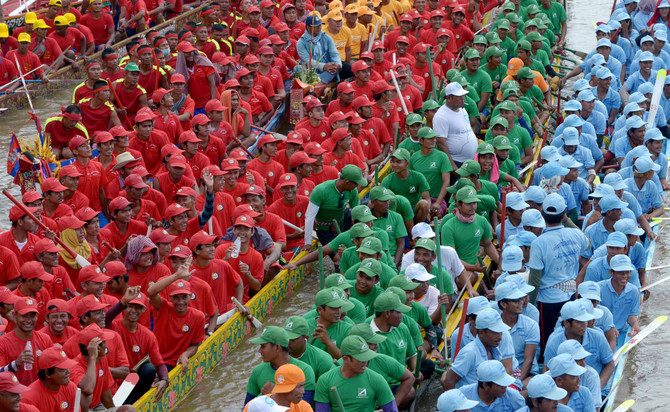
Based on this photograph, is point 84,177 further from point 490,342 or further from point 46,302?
point 490,342

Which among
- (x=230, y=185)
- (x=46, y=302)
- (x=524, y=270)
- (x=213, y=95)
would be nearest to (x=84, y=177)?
(x=230, y=185)

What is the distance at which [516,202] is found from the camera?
37.7ft

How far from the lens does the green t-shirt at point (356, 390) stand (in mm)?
8242

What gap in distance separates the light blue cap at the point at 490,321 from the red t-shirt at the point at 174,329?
8.96ft

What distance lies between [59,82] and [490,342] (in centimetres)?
1044

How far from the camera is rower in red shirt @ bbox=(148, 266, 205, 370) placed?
9.91 metres

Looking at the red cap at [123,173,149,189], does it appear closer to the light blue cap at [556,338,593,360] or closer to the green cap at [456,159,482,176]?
the green cap at [456,159,482,176]

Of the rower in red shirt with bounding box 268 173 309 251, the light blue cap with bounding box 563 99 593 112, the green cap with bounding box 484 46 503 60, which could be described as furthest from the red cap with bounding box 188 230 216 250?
the green cap with bounding box 484 46 503 60

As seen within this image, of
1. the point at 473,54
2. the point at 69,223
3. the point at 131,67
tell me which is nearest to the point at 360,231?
the point at 69,223

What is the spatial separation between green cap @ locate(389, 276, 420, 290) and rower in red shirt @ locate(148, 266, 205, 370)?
185 centimetres

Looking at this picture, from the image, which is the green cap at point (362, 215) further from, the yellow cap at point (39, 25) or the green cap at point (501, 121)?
the yellow cap at point (39, 25)

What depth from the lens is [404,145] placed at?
13.3 metres

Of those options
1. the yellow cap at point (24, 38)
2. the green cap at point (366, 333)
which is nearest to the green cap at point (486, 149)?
the green cap at point (366, 333)

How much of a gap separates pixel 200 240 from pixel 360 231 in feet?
→ 5.14
